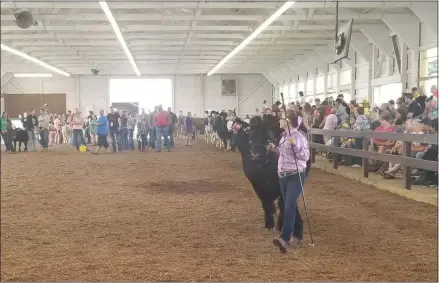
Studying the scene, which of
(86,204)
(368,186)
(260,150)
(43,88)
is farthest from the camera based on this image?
(43,88)

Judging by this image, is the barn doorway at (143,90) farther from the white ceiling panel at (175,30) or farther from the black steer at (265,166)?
the black steer at (265,166)

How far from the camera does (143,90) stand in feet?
133

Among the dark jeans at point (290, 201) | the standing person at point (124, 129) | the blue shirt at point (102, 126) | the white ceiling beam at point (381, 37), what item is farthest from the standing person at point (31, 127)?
the dark jeans at point (290, 201)

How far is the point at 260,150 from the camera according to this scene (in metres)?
5.70

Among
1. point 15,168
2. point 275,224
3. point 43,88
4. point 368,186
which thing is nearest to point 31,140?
point 15,168

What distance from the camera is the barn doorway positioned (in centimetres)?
4062

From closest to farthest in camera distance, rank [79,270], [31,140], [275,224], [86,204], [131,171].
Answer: [79,270] < [275,224] < [86,204] < [131,171] < [31,140]

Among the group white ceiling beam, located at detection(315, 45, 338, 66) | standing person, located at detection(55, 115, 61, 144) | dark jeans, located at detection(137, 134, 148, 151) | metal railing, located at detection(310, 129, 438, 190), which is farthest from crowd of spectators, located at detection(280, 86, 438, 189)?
standing person, located at detection(55, 115, 61, 144)

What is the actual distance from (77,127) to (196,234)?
49.5 feet

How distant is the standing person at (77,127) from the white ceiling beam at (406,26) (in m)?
12.1

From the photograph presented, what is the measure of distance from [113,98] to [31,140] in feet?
69.5

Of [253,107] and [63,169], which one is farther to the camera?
[253,107]

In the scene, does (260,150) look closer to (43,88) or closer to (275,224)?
(275,224)

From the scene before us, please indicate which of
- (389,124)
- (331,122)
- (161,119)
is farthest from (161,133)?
(389,124)
